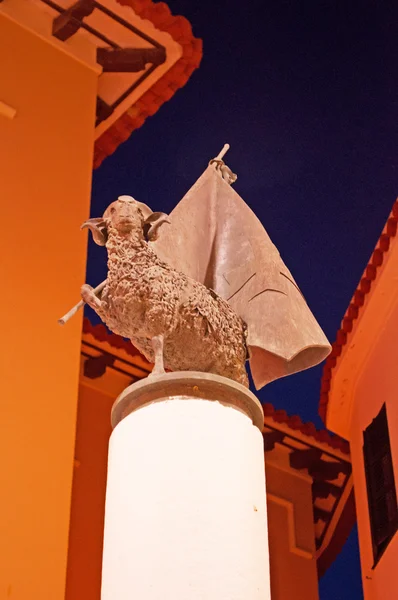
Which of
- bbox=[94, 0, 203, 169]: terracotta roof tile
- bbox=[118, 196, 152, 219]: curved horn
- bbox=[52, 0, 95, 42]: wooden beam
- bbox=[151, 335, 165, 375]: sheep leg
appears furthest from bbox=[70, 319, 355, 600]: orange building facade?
bbox=[151, 335, 165, 375]: sheep leg

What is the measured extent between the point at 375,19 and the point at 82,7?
19.0 ft

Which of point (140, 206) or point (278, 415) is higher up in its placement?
point (140, 206)

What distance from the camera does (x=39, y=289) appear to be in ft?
16.4

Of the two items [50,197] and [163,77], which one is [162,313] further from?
[163,77]

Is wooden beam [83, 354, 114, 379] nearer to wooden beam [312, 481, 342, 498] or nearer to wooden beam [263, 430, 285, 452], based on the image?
wooden beam [263, 430, 285, 452]

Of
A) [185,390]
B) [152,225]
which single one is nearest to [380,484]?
[152,225]

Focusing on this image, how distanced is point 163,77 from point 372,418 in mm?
2886

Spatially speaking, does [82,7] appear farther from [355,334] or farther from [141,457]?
[141,457]

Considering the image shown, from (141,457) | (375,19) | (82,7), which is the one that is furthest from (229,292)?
(375,19)

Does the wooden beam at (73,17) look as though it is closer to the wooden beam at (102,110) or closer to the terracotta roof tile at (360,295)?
the wooden beam at (102,110)

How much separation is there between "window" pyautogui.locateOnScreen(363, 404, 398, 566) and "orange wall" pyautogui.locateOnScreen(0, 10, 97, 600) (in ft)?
9.55

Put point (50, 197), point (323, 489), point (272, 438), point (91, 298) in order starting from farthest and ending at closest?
point (323, 489)
point (272, 438)
point (50, 197)
point (91, 298)

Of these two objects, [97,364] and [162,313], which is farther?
[97,364]

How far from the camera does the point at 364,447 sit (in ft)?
24.8
